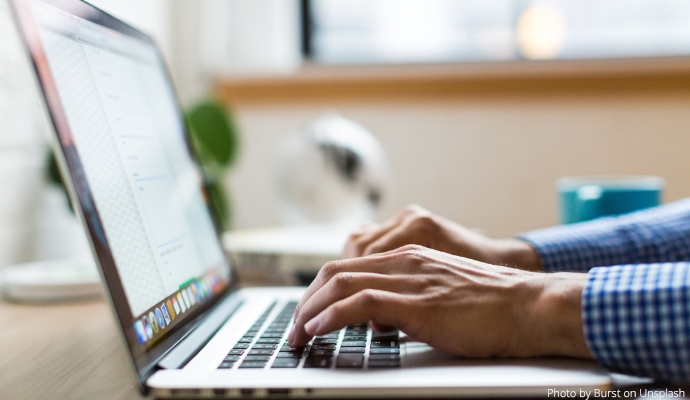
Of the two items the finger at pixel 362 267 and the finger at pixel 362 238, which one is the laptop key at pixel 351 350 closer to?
the finger at pixel 362 267

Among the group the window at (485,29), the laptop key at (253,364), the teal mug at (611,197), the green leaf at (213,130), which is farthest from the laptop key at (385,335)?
the window at (485,29)

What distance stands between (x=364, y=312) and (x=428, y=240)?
0.25 metres

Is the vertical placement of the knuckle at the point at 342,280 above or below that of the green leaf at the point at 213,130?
below

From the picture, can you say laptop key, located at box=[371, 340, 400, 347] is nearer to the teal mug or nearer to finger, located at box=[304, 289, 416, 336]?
finger, located at box=[304, 289, 416, 336]

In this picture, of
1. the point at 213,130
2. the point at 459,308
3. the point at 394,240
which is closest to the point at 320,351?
the point at 459,308

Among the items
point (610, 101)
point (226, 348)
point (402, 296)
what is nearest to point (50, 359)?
point (226, 348)

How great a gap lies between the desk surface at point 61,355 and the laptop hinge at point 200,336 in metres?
0.03

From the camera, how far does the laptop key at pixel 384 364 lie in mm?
391

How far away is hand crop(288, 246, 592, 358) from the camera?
0.41 m

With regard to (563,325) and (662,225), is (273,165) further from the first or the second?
(563,325)

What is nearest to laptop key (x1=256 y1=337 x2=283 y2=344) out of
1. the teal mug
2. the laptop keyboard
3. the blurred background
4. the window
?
the laptop keyboard

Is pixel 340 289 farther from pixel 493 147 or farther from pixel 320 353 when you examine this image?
pixel 493 147

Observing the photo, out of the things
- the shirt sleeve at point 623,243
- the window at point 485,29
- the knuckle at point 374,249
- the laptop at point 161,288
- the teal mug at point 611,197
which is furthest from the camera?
the window at point 485,29

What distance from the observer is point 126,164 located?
480 mm
